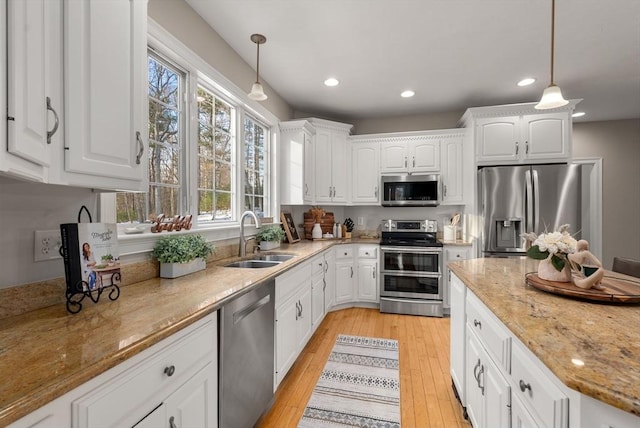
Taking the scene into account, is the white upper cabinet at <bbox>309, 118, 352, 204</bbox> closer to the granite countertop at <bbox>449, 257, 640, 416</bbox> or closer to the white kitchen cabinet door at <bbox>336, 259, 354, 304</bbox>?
the white kitchen cabinet door at <bbox>336, 259, 354, 304</bbox>

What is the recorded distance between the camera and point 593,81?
3.26 meters

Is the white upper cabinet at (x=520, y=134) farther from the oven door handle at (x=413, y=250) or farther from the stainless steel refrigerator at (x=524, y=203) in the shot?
the oven door handle at (x=413, y=250)

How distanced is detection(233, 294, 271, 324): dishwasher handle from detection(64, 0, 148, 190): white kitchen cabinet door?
2.46ft

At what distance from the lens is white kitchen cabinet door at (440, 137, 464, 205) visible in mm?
3922

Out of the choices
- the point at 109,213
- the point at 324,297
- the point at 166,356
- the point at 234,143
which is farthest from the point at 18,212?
the point at 324,297

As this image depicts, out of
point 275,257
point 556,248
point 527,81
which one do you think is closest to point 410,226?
point 527,81

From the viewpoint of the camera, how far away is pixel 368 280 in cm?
393

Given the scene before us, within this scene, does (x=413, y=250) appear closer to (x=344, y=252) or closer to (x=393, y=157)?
(x=344, y=252)

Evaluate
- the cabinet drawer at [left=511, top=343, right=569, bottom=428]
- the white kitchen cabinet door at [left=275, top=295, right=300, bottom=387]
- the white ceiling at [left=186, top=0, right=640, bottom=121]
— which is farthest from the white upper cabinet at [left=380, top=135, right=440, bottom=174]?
the cabinet drawer at [left=511, top=343, right=569, bottom=428]

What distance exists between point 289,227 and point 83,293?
2628mm

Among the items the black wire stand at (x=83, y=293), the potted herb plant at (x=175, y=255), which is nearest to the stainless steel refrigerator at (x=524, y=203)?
the potted herb plant at (x=175, y=255)

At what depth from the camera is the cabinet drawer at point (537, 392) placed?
0.81 m

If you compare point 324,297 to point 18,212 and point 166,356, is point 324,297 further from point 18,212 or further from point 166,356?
point 18,212

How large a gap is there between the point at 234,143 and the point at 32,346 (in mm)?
2223
